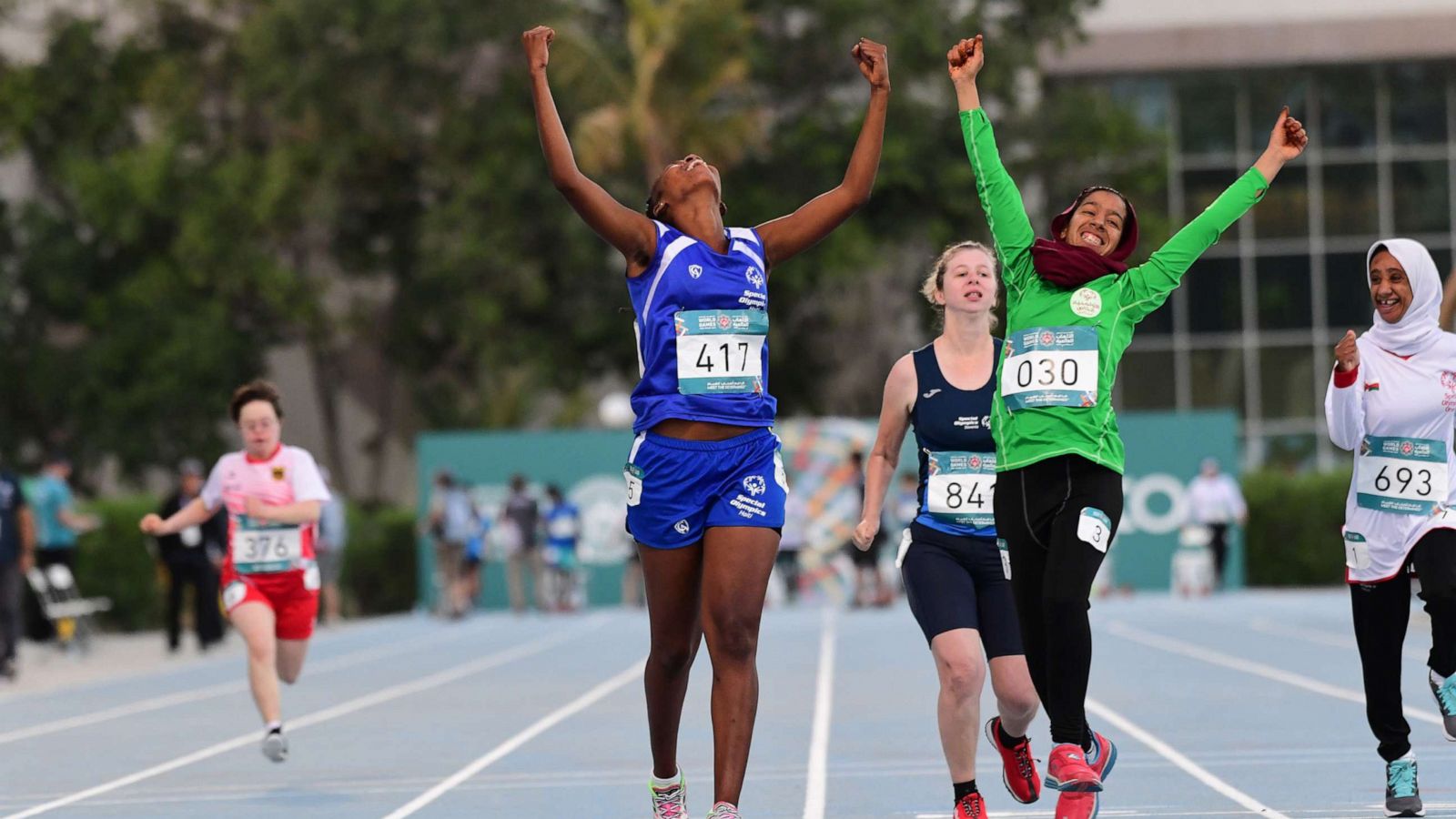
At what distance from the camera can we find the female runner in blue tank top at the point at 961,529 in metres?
8.15

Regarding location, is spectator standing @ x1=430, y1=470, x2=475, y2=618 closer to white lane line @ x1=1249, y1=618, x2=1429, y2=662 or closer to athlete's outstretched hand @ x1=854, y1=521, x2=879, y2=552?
white lane line @ x1=1249, y1=618, x2=1429, y2=662

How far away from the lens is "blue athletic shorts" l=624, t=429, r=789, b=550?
24.2 feet

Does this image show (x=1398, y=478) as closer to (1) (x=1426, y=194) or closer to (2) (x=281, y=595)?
(2) (x=281, y=595)

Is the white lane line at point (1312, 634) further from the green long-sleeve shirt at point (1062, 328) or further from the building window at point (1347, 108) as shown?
the building window at point (1347, 108)

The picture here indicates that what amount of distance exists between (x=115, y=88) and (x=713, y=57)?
47.4ft

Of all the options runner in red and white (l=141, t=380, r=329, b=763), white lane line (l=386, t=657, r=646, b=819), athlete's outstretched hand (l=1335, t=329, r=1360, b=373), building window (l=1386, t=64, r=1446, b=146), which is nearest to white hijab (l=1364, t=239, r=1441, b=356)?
athlete's outstretched hand (l=1335, t=329, r=1360, b=373)

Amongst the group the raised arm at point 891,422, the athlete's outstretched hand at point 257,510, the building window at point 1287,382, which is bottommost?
the athlete's outstretched hand at point 257,510

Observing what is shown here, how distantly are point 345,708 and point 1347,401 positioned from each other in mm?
9301

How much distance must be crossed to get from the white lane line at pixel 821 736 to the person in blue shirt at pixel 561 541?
32.7ft

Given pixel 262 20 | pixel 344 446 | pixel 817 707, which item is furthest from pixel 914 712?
pixel 344 446

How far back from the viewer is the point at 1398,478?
340 inches

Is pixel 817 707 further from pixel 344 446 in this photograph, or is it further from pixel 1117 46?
pixel 344 446

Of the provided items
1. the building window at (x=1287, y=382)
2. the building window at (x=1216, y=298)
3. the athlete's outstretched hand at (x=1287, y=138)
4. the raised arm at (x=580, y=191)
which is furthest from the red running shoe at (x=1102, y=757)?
the building window at (x=1216, y=298)

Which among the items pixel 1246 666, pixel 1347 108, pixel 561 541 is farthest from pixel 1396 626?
pixel 1347 108
